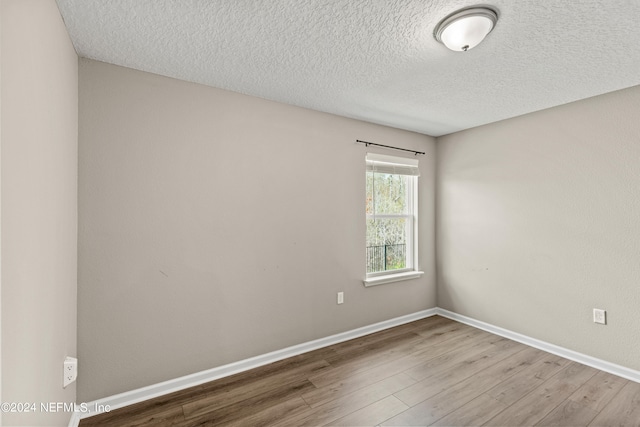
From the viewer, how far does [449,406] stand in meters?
2.04

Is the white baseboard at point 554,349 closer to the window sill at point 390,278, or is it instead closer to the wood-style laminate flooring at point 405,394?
the wood-style laminate flooring at point 405,394

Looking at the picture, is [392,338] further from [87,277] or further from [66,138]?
[66,138]

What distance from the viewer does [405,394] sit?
2188 millimetres

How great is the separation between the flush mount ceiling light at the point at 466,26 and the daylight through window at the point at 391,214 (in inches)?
67.2

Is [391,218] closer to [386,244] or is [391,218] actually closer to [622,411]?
[386,244]

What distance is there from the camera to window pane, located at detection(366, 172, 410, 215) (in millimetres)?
3428

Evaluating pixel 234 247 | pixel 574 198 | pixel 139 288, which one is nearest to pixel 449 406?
pixel 234 247

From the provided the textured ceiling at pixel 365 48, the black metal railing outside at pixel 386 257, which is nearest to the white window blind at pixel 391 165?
the textured ceiling at pixel 365 48

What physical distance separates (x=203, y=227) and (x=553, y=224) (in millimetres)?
3286

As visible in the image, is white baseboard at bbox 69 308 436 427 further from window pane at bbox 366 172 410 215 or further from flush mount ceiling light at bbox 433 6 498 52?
flush mount ceiling light at bbox 433 6 498 52

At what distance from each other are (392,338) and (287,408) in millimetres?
1523

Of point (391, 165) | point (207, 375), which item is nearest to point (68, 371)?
point (207, 375)

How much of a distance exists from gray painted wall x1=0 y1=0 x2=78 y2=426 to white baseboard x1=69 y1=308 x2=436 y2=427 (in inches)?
9.2

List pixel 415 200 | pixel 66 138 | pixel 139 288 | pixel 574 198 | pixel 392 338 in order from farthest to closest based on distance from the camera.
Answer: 1. pixel 415 200
2. pixel 392 338
3. pixel 574 198
4. pixel 139 288
5. pixel 66 138
